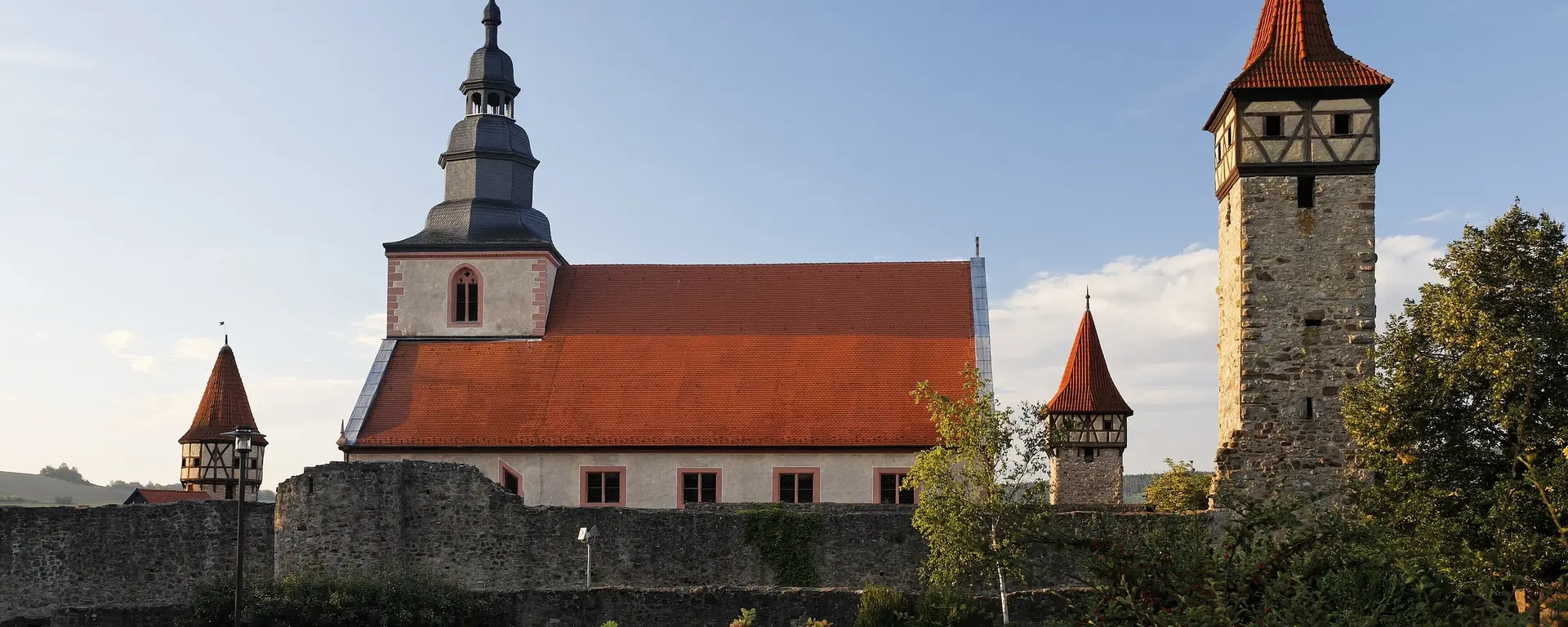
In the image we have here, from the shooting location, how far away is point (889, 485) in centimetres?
2936

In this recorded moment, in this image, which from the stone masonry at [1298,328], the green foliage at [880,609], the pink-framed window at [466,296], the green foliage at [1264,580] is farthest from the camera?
the pink-framed window at [466,296]

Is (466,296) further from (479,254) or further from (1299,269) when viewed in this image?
(1299,269)

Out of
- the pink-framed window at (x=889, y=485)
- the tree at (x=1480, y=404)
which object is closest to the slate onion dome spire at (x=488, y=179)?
the pink-framed window at (x=889, y=485)

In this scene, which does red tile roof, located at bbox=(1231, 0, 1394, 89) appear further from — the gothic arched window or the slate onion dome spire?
the gothic arched window

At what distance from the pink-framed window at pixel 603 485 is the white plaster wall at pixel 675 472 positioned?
89mm

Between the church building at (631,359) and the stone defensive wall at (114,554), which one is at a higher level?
the church building at (631,359)

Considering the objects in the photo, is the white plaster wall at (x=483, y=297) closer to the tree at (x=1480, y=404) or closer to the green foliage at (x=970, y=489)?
the green foliage at (x=970, y=489)

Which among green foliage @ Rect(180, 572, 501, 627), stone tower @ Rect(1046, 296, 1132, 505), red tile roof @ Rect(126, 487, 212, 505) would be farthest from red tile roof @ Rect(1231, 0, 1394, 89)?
red tile roof @ Rect(126, 487, 212, 505)

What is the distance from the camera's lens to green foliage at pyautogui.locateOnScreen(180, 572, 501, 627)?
19.8 metres

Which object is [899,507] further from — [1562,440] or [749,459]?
[1562,440]

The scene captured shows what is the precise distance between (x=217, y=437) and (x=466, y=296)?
13093mm

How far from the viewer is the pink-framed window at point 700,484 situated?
29.4 metres

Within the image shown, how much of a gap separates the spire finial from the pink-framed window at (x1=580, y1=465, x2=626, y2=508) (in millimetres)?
11756

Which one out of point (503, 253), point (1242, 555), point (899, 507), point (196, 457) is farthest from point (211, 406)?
point (1242, 555)
